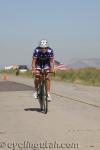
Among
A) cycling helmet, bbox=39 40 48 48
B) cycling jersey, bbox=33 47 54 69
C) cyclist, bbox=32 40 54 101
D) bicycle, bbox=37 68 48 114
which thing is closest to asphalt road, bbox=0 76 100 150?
bicycle, bbox=37 68 48 114

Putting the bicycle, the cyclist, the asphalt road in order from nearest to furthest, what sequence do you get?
the asphalt road
the cyclist
the bicycle

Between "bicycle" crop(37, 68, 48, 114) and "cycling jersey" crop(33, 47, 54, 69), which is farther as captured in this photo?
"bicycle" crop(37, 68, 48, 114)

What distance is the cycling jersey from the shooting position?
16094 millimetres

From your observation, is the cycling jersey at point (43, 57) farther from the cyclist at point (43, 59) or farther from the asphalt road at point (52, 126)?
the asphalt road at point (52, 126)

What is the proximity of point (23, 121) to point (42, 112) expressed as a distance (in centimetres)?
220

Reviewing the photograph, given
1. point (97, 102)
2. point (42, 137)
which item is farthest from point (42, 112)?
point (42, 137)

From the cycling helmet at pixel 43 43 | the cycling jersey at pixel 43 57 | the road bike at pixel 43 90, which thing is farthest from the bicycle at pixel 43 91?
the cycling helmet at pixel 43 43

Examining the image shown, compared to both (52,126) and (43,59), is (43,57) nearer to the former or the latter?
(43,59)

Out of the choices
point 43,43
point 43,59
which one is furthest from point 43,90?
point 43,43

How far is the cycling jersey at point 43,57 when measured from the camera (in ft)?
52.8

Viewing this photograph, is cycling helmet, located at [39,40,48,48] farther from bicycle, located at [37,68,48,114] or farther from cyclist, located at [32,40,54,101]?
bicycle, located at [37,68,48,114]

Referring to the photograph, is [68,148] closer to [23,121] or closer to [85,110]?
[23,121]

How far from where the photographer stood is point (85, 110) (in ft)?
55.3

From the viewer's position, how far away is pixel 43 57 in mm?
16188
